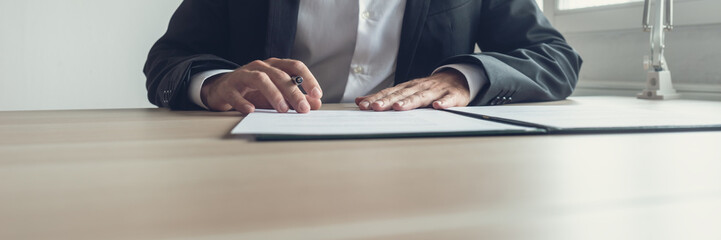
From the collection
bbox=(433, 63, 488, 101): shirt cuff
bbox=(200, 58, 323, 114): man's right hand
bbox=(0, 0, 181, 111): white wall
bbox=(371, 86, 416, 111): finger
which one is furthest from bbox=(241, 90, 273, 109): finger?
bbox=(0, 0, 181, 111): white wall

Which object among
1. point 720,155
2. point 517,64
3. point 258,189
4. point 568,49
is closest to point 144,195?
point 258,189

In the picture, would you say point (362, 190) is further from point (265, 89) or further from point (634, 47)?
point (634, 47)

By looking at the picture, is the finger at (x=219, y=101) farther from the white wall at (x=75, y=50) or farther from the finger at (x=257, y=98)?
the white wall at (x=75, y=50)

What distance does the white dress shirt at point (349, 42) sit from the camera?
4.13 feet

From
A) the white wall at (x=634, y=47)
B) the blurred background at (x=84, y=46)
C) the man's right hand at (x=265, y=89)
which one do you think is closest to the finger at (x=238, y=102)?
the man's right hand at (x=265, y=89)

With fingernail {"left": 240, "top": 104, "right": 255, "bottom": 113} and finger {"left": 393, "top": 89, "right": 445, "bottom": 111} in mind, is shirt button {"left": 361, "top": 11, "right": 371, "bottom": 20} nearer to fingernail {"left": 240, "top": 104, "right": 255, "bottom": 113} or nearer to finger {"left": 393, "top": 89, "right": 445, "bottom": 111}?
finger {"left": 393, "top": 89, "right": 445, "bottom": 111}

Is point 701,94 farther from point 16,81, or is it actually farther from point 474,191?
point 16,81

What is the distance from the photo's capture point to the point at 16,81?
8.25ft

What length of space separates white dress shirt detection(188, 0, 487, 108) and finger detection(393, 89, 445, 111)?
1.40 ft

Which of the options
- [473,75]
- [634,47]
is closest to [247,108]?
[473,75]

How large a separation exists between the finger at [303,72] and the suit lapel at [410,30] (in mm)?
463

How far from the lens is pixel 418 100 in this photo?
818 millimetres

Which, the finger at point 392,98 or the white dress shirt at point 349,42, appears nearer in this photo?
the finger at point 392,98

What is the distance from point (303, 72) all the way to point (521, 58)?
1.59 ft
